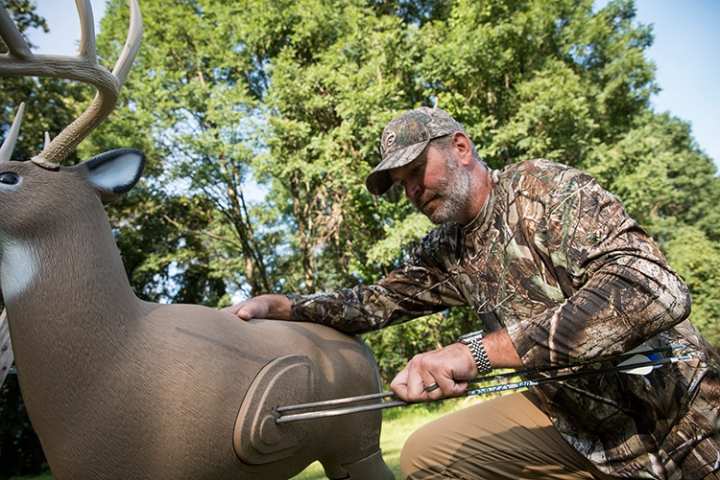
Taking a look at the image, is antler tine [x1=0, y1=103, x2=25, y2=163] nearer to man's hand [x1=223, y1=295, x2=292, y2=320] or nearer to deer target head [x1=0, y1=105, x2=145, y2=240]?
deer target head [x1=0, y1=105, x2=145, y2=240]

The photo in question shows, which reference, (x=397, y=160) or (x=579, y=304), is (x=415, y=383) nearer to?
(x=579, y=304)

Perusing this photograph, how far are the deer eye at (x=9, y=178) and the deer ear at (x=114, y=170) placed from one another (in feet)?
0.67

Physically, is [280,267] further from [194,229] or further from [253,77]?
[253,77]

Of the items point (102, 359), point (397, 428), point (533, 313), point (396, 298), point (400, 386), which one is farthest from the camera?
point (397, 428)

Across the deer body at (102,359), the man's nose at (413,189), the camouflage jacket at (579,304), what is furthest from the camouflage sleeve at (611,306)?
the deer body at (102,359)

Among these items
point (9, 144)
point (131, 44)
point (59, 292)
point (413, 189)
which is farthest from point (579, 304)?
point (9, 144)

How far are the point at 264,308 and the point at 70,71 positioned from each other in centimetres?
118

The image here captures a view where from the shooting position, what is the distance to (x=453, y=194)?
7.20ft

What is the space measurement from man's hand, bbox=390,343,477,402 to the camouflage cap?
88cm

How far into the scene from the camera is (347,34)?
11719mm

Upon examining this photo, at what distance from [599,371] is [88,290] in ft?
5.26

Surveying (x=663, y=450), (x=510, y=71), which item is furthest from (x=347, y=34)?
(x=663, y=450)

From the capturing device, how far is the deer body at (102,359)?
4.73 ft

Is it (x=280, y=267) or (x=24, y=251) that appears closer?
(x=24, y=251)
